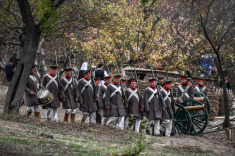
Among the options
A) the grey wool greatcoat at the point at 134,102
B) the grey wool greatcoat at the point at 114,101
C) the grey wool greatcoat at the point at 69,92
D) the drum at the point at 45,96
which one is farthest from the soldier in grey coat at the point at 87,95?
the drum at the point at 45,96

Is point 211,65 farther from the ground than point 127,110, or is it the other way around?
point 211,65

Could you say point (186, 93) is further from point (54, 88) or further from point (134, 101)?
point (54, 88)

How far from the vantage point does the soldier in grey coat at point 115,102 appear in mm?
14422

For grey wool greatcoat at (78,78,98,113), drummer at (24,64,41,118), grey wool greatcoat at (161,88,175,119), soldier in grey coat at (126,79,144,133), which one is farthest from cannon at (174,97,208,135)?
drummer at (24,64,41,118)

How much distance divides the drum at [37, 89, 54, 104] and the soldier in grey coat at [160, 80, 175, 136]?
4075 mm

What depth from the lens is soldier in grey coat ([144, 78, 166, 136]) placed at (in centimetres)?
1477

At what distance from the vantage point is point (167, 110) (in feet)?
49.4

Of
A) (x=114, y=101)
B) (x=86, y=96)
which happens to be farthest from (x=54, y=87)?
(x=114, y=101)

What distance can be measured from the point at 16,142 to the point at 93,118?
7.59 meters

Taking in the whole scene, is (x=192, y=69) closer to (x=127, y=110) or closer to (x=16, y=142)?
(x=127, y=110)

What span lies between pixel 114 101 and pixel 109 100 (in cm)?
17

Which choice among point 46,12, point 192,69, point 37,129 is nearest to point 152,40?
point 192,69

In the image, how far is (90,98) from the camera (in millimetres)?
14977

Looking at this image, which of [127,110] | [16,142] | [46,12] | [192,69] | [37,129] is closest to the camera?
[16,142]
